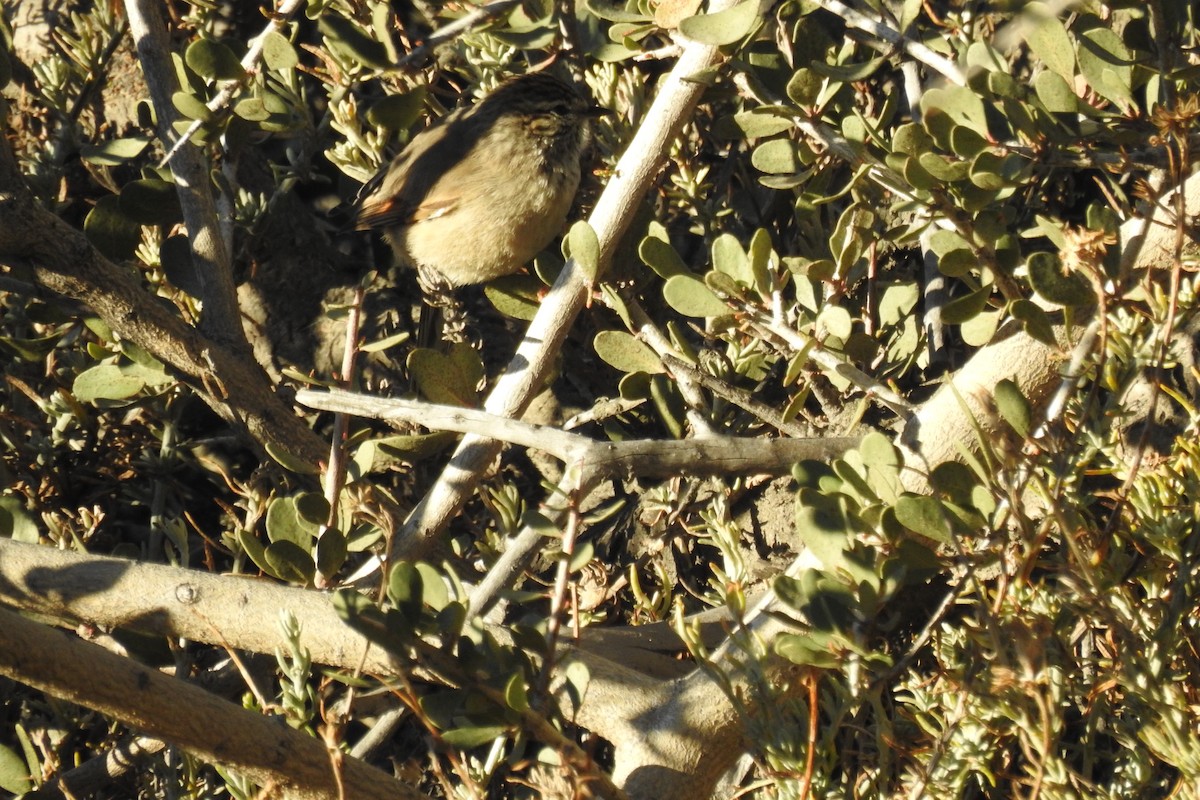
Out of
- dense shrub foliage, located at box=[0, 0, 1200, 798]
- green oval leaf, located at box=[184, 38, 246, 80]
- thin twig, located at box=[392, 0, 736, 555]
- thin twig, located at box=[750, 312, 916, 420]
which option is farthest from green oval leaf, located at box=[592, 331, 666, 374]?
green oval leaf, located at box=[184, 38, 246, 80]

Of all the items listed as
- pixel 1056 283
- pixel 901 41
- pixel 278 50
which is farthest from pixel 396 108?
pixel 1056 283

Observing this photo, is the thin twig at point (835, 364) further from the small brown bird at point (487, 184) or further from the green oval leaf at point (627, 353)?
the small brown bird at point (487, 184)

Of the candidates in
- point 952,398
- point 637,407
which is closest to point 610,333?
point 637,407

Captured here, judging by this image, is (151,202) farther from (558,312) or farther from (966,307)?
(966,307)

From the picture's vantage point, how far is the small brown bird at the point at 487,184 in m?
3.67

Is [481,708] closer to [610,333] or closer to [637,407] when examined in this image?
[610,333]

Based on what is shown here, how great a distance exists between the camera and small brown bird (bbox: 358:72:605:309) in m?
3.67

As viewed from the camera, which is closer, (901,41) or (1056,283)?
(1056,283)

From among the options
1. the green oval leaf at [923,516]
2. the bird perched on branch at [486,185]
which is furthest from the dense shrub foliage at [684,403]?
the bird perched on branch at [486,185]

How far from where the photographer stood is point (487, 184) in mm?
4035

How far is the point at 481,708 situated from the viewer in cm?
200

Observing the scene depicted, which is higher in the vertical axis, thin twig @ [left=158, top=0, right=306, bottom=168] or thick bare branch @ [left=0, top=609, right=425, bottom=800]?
thin twig @ [left=158, top=0, right=306, bottom=168]

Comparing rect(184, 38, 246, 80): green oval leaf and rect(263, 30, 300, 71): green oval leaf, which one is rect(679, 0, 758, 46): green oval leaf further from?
rect(184, 38, 246, 80): green oval leaf

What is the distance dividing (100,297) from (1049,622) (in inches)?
91.0
